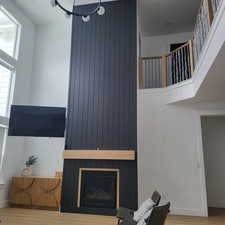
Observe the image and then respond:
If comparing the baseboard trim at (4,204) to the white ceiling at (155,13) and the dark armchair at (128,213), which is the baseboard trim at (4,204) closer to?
the dark armchair at (128,213)

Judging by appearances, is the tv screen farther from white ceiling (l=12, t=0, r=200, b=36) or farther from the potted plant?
white ceiling (l=12, t=0, r=200, b=36)

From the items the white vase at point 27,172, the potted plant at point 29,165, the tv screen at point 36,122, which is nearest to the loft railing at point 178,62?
the tv screen at point 36,122

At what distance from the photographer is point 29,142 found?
6754mm

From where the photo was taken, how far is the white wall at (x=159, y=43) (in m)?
7.48

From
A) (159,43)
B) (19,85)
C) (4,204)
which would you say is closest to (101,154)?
(4,204)

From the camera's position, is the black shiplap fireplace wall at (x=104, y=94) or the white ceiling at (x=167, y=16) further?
the white ceiling at (x=167, y=16)

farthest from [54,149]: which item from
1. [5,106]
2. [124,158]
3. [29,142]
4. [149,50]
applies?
[149,50]

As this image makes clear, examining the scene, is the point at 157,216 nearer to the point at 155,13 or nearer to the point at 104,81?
the point at 104,81

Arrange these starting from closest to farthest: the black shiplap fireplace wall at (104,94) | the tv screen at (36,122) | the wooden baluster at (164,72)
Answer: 1. the tv screen at (36,122)
2. the black shiplap fireplace wall at (104,94)
3. the wooden baluster at (164,72)

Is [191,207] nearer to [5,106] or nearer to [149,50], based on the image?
[149,50]

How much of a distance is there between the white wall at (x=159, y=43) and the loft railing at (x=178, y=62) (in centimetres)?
105

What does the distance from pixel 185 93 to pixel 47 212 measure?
4.47 meters

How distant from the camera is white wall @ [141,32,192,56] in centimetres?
748

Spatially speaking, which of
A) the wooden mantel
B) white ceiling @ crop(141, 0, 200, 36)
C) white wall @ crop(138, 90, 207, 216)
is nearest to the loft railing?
white wall @ crop(138, 90, 207, 216)
